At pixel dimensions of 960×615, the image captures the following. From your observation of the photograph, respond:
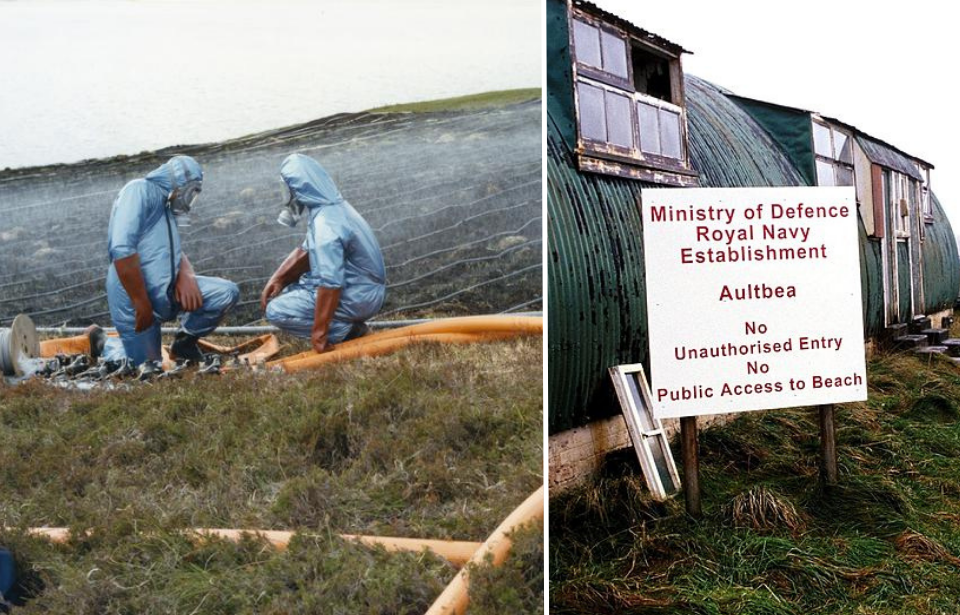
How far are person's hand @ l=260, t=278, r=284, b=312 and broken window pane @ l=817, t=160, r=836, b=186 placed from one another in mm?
9934

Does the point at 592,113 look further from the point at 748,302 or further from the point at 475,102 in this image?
the point at 475,102

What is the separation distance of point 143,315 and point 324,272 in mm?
1014

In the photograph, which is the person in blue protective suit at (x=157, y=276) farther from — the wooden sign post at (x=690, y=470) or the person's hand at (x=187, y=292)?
the wooden sign post at (x=690, y=470)

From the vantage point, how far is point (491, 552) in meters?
4.79

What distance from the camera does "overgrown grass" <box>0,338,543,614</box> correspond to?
4.73 meters

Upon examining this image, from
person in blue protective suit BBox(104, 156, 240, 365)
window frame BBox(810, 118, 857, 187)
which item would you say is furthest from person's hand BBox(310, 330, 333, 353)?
window frame BBox(810, 118, 857, 187)

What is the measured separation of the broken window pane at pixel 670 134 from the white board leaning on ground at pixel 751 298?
6.07 feet

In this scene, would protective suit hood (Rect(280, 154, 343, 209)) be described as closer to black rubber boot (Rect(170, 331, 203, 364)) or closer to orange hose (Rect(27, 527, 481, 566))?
black rubber boot (Rect(170, 331, 203, 364))

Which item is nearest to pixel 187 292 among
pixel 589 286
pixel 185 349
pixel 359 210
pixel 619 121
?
pixel 185 349

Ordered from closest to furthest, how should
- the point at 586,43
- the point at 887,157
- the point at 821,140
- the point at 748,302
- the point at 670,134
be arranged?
the point at 748,302
the point at 586,43
the point at 670,134
the point at 821,140
the point at 887,157

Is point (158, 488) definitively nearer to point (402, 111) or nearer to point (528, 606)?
point (528, 606)

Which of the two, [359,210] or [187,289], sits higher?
[359,210]

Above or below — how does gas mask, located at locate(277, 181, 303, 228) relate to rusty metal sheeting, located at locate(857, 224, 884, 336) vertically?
above

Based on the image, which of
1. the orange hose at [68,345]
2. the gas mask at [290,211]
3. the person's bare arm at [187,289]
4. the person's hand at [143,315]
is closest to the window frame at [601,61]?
the gas mask at [290,211]
